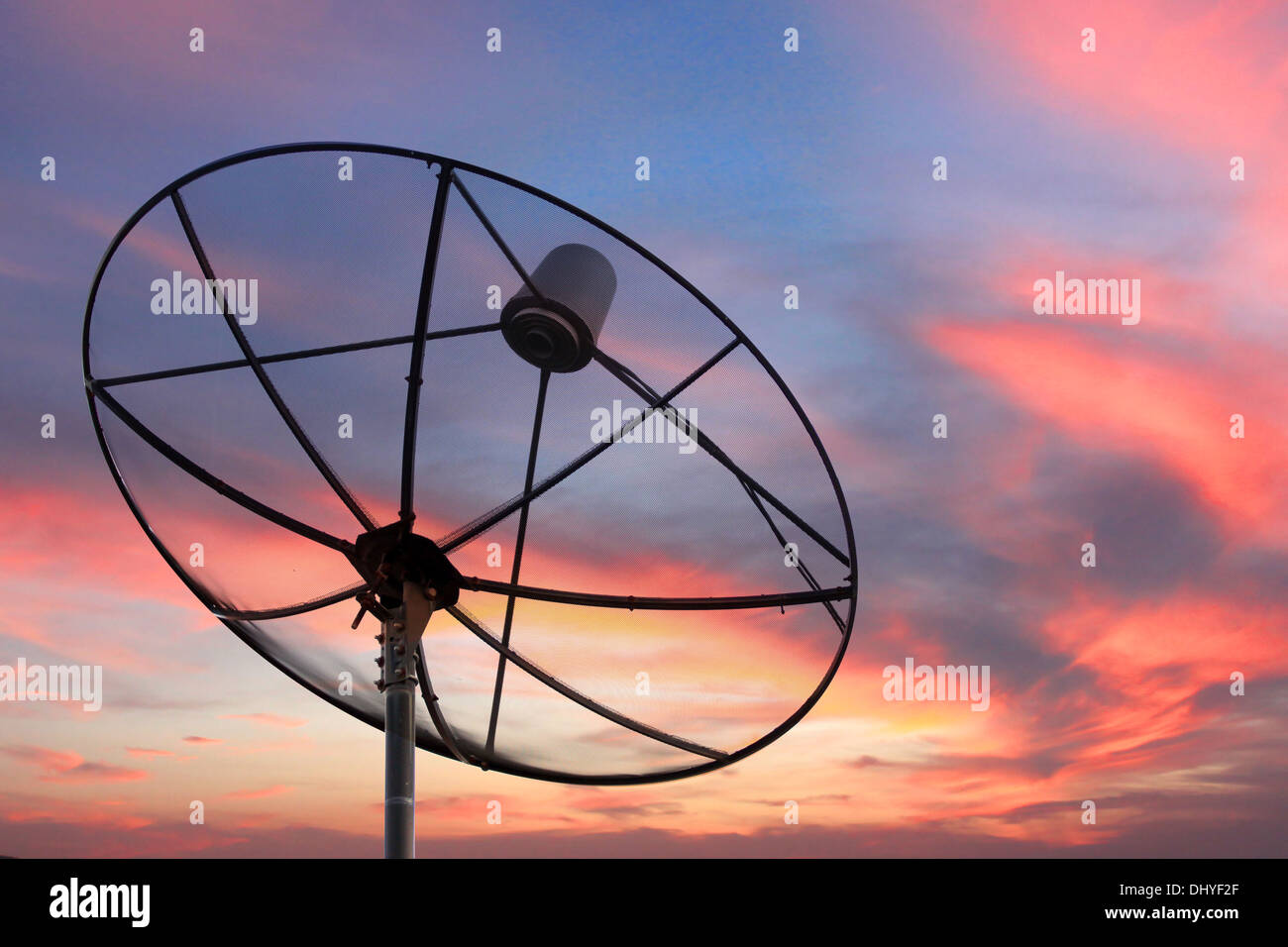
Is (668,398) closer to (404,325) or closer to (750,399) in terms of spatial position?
(750,399)

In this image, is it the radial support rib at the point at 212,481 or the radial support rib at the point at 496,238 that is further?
the radial support rib at the point at 212,481

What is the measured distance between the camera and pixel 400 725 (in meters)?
11.4

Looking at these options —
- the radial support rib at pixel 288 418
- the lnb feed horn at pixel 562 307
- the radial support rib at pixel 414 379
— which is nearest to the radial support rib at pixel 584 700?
the radial support rib at pixel 288 418

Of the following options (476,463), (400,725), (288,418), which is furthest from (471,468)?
(400,725)

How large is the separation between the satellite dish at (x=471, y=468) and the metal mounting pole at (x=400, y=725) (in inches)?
1.2

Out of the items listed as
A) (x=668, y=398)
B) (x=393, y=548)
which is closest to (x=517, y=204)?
(x=668, y=398)

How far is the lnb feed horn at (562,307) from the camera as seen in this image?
12.5 metres

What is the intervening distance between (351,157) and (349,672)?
6.23 m

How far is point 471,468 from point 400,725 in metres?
3.27

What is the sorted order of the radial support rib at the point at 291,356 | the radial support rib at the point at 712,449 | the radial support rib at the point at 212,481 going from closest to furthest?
the radial support rib at the point at 291,356, the radial support rib at the point at 212,481, the radial support rib at the point at 712,449

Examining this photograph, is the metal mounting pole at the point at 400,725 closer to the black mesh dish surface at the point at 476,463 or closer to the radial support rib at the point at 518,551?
the black mesh dish surface at the point at 476,463

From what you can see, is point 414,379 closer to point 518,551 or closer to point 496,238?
point 496,238
